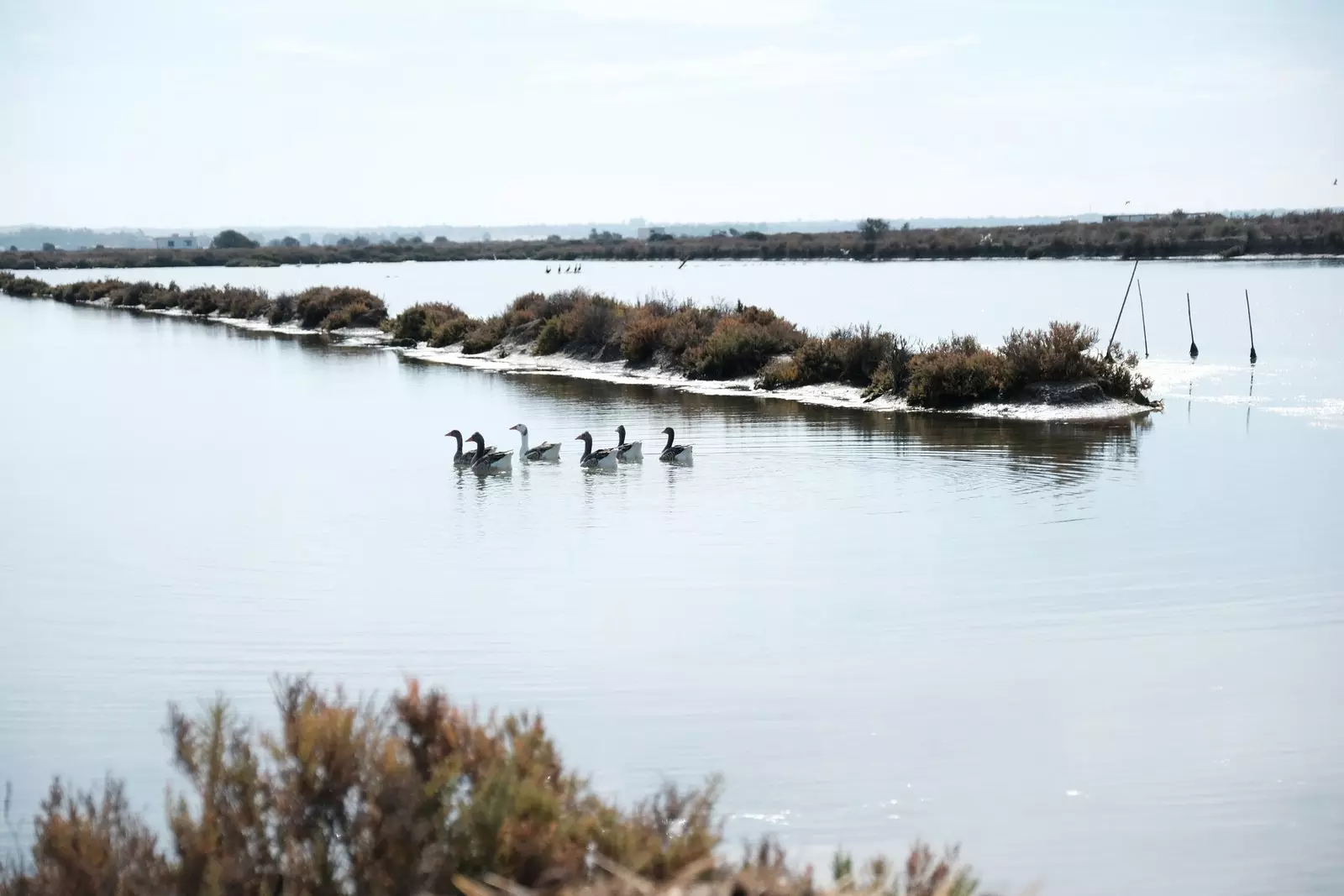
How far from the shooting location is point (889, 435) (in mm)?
24625

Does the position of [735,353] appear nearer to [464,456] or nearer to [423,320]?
[464,456]

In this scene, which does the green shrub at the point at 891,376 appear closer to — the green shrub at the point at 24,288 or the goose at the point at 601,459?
the goose at the point at 601,459

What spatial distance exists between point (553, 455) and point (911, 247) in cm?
10228

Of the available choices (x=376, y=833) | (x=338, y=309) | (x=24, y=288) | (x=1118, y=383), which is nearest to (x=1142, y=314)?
(x=1118, y=383)

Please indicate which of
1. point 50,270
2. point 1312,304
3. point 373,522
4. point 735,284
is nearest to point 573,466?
point 373,522

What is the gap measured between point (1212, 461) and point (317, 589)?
13.6m

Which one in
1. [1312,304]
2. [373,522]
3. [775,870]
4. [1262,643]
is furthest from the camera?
[1312,304]

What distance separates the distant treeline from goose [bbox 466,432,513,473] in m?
79.5

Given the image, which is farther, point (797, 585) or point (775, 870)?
point (797, 585)

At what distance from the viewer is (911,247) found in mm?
121125

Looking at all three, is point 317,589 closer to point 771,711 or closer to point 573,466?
point 771,711

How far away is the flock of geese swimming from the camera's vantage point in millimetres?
21266

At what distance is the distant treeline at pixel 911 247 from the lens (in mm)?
95812

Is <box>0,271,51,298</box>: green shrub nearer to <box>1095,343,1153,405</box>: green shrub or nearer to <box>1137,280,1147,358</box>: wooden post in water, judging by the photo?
<box>1137,280,1147,358</box>: wooden post in water
